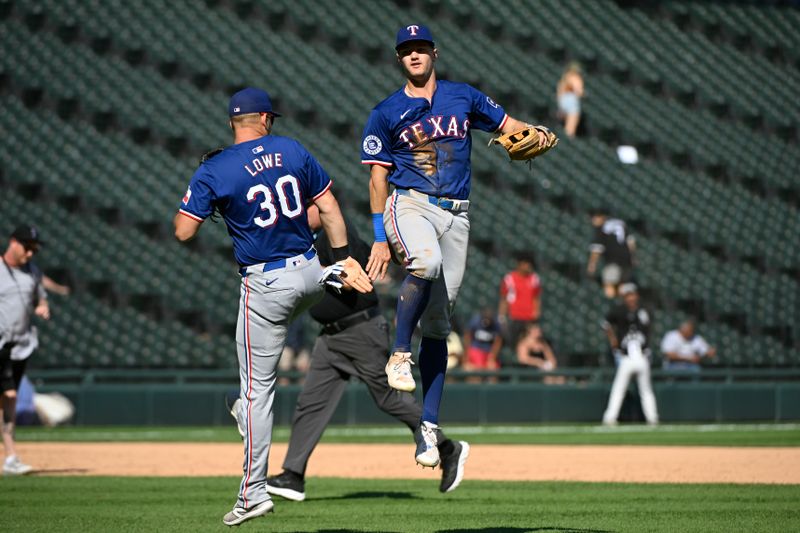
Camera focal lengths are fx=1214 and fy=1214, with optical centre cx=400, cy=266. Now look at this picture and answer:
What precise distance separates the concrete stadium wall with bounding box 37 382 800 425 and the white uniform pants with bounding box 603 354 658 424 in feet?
1.98

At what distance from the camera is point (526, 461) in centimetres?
1093

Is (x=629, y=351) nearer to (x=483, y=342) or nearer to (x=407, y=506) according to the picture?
(x=483, y=342)

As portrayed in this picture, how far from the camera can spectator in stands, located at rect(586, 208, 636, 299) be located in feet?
60.4

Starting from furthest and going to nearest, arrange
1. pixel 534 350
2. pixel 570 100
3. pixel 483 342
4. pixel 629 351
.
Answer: pixel 570 100 → pixel 534 350 → pixel 483 342 → pixel 629 351

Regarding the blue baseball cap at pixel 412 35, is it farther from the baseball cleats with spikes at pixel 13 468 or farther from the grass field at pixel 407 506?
the baseball cleats with spikes at pixel 13 468

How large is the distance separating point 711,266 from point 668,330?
206cm

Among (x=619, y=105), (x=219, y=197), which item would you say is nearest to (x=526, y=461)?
(x=219, y=197)

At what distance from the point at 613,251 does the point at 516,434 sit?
189 inches

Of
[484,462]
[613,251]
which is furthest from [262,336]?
[613,251]

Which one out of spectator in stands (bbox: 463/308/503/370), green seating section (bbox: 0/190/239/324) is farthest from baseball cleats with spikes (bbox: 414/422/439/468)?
green seating section (bbox: 0/190/239/324)

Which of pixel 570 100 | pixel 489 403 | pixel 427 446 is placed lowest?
pixel 427 446

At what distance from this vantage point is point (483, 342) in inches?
677

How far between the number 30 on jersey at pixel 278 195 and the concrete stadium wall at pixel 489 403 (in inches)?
373

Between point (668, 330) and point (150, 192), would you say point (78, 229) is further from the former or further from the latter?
point (668, 330)
